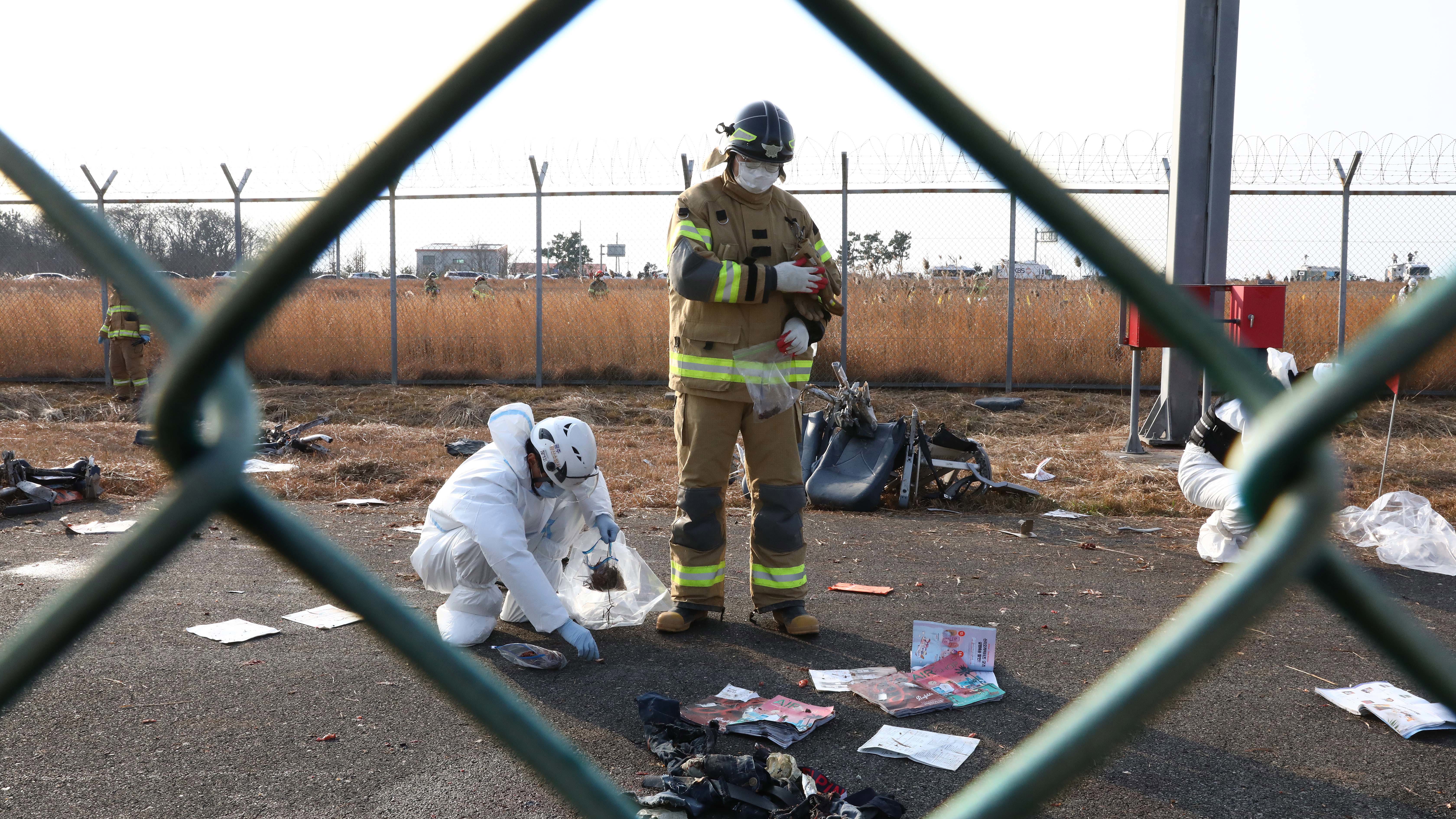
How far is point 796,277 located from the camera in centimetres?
412

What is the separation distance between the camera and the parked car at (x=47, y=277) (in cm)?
1355

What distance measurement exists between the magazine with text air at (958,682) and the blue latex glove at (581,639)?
1181 millimetres

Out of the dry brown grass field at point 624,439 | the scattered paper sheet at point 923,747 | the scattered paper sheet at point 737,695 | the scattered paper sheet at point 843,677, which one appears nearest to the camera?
the scattered paper sheet at point 923,747

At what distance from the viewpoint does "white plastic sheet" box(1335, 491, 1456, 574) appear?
524 centimetres

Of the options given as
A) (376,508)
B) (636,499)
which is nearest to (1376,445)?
(636,499)

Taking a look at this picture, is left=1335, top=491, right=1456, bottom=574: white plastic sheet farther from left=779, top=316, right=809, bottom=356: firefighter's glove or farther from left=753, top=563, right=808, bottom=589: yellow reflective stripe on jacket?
left=779, top=316, right=809, bottom=356: firefighter's glove

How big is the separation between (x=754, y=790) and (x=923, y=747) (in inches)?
26.0

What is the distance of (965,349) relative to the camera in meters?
11.4

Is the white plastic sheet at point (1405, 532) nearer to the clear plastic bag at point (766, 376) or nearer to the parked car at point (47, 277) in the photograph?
the clear plastic bag at point (766, 376)

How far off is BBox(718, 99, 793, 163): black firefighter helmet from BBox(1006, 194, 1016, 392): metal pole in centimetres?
680

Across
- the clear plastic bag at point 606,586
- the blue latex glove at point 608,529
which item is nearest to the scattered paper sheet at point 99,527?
the clear plastic bag at point 606,586

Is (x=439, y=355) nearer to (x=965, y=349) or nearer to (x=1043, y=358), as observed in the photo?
(x=965, y=349)

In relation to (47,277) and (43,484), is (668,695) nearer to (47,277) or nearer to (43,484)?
(43,484)

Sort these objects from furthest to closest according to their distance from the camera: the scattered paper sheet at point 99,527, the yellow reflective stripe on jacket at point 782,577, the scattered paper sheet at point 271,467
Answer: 1. the scattered paper sheet at point 271,467
2. the scattered paper sheet at point 99,527
3. the yellow reflective stripe on jacket at point 782,577
